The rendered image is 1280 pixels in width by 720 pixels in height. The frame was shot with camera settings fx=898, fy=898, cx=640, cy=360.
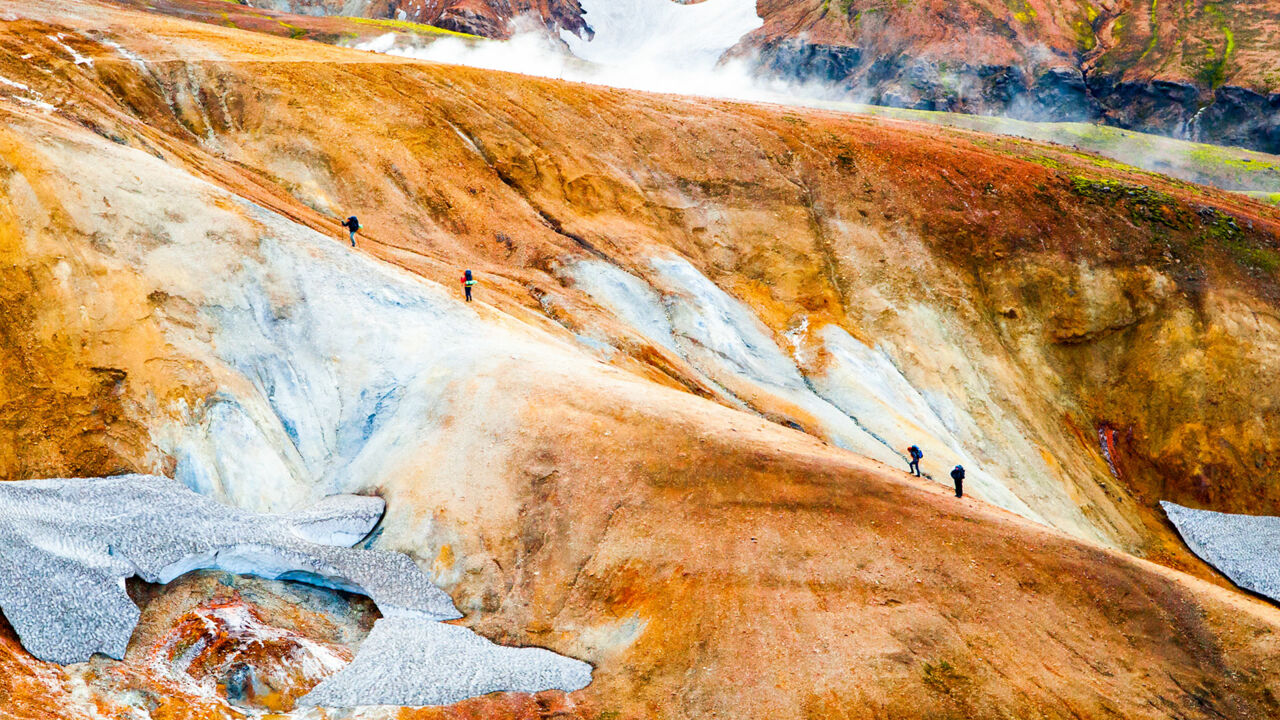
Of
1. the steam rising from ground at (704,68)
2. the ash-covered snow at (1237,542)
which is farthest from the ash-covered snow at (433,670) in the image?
the steam rising from ground at (704,68)

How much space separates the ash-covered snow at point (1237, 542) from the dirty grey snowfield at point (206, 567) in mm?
31700

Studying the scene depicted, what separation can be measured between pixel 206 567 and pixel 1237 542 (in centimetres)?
4103

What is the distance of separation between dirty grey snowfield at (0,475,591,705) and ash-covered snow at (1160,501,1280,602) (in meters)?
31.7

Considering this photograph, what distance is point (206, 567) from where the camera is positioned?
66.4 ft

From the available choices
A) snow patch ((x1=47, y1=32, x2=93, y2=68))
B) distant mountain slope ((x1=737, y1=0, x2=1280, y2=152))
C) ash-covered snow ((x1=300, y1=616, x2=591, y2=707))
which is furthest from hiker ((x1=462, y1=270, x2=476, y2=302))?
distant mountain slope ((x1=737, y1=0, x2=1280, y2=152))

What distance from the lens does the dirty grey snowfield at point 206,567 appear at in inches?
675

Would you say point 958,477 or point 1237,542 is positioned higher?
point 958,477

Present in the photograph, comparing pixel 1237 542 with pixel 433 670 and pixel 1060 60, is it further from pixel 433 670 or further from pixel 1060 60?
pixel 1060 60

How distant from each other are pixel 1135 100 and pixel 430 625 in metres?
103

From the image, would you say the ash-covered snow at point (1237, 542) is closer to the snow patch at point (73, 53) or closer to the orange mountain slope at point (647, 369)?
the orange mountain slope at point (647, 369)

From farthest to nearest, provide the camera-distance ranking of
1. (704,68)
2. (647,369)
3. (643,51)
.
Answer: (643,51)
(704,68)
(647,369)

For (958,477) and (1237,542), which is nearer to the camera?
(958,477)

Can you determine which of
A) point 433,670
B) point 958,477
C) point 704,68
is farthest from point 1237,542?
point 704,68

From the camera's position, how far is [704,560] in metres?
21.9
